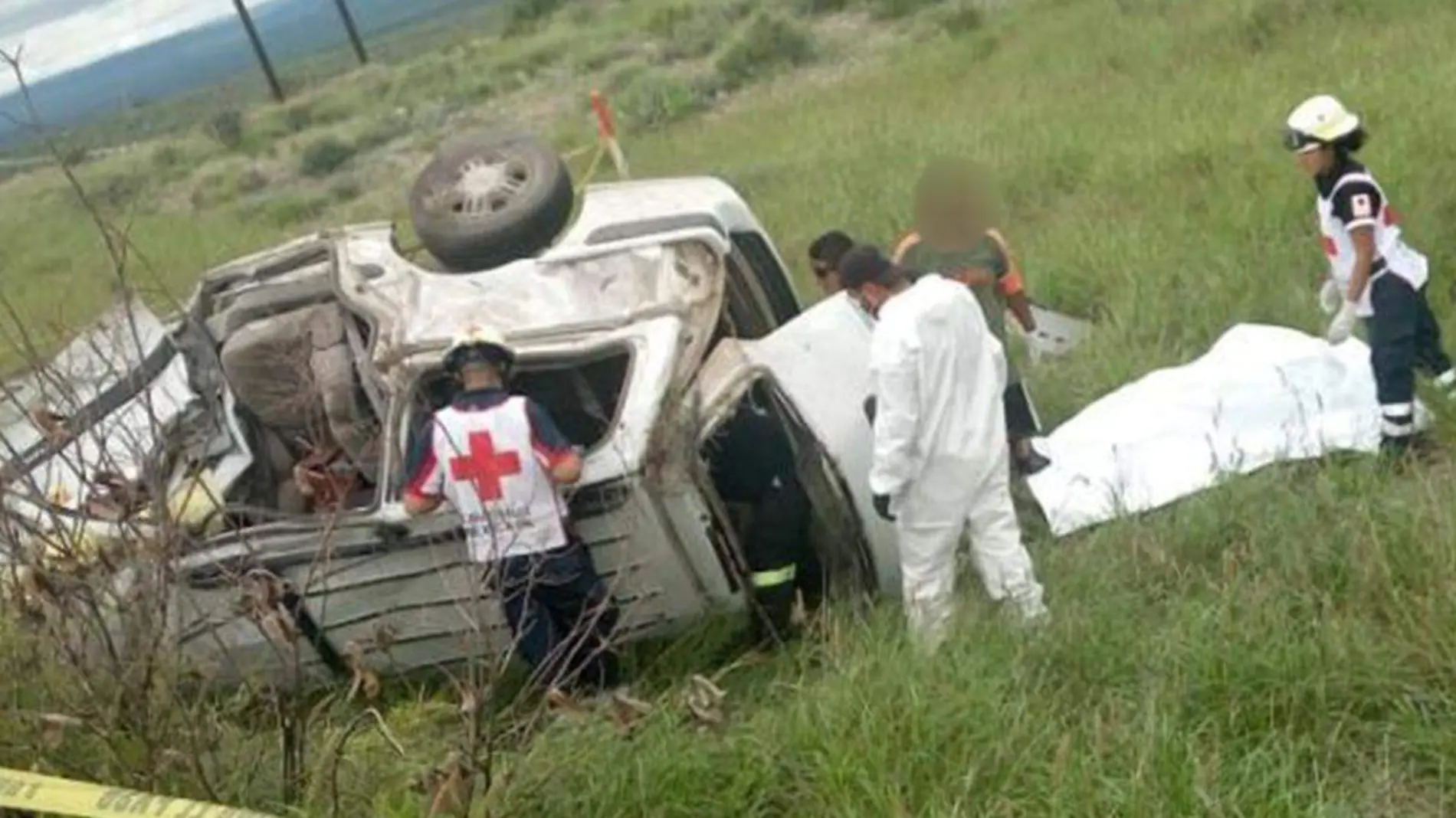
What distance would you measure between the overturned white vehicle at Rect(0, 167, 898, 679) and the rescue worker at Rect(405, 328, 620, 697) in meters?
0.08

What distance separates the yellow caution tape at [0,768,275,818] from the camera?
355 centimetres

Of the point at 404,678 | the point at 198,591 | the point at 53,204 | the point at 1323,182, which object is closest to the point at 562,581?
the point at 404,678

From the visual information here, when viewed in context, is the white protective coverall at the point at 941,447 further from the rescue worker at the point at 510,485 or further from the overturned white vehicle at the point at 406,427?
the rescue worker at the point at 510,485

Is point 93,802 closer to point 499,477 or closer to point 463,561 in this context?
point 463,561

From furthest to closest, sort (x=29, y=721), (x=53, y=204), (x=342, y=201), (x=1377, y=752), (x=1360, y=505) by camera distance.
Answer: (x=53, y=204)
(x=342, y=201)
(x=1360, y=505)
(x=29, y=721)
(x=1377, y=752)

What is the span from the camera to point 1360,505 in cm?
462

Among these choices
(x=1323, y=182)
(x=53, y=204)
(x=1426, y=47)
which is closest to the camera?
(x=1323, y=182)

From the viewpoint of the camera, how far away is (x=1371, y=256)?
5691mm

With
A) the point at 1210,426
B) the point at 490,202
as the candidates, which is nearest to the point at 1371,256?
the point at 1210,426

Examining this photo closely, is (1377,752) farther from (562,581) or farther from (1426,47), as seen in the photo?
(1426,47)

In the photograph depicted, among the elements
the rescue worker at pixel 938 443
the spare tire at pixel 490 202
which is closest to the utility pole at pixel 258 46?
the spare tire at pixel 490 202

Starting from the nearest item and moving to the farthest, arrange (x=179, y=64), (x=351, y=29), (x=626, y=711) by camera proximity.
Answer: (x=626, y=711) < (x=179, y=64) < (x=351, y=29)

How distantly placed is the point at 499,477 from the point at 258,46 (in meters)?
38.8

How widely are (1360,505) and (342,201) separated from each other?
18.6 m
